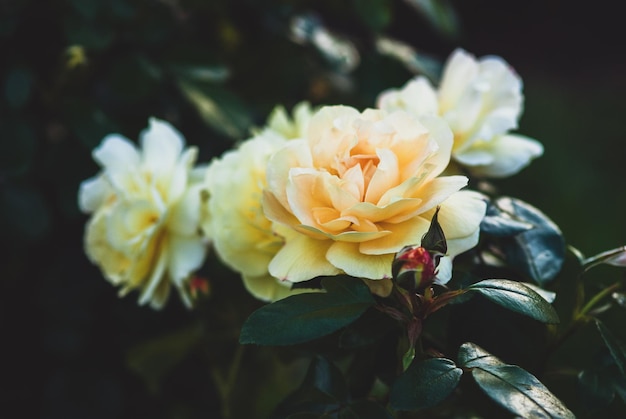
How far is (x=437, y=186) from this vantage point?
25.3 inches

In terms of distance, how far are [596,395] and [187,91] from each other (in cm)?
82

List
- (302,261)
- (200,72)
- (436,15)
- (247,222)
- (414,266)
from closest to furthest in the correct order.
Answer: (414,266) < (302,261) < (247,222) < (200,72) < (436,15)

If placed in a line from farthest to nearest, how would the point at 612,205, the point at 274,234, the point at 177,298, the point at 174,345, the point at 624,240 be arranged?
1. the point at 612,205
2. the point at 624,240
3. the point at 177,298
4. the point at 174,345
5. the point at 274,234

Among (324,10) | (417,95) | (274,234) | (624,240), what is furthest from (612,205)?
(274,234)

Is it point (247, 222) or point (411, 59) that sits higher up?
point (247, 222)

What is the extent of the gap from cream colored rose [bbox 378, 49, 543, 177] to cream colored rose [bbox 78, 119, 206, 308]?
27 cm

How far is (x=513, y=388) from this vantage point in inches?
21.8

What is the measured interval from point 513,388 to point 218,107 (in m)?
0.78

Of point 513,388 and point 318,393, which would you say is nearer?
point 513,388

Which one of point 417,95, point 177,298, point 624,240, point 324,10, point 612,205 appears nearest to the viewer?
point 417,95

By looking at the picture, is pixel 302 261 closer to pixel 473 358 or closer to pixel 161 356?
pixel 473 358

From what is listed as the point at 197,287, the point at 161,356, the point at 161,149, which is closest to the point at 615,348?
the point at 197,287

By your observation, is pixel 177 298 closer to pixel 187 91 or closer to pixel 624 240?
pixel 187 91

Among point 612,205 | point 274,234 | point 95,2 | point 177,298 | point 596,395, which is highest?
point 95,2
